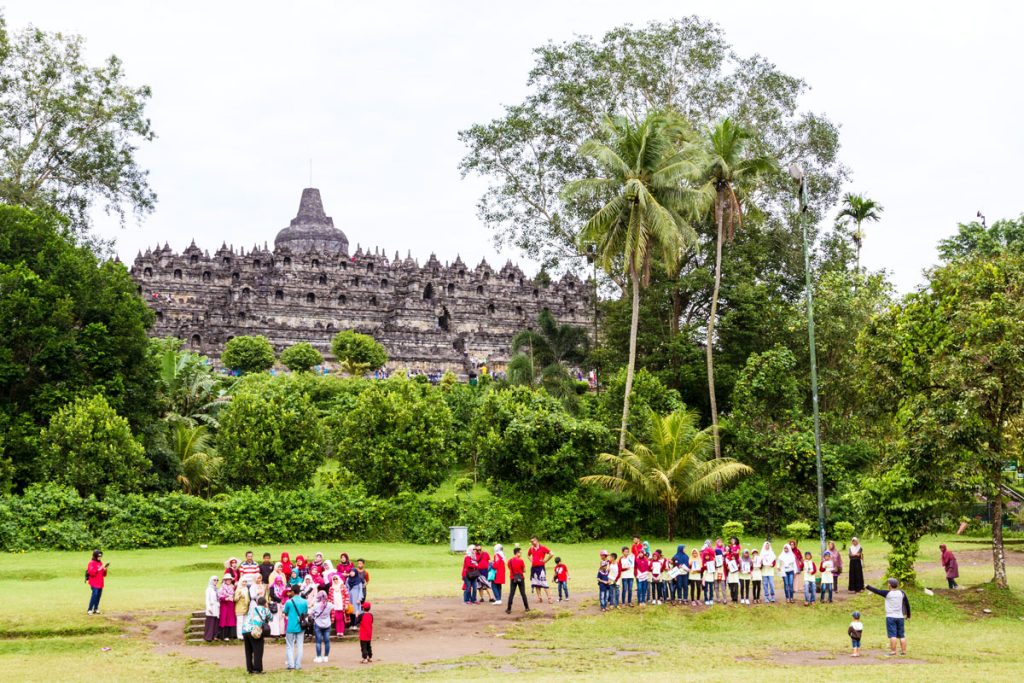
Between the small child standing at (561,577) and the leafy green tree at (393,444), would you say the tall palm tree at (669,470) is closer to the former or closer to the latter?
the leafy green tree at (393,444)

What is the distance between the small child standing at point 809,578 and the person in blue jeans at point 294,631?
1027 cm

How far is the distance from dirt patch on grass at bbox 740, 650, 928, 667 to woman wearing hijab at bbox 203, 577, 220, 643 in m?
8.92

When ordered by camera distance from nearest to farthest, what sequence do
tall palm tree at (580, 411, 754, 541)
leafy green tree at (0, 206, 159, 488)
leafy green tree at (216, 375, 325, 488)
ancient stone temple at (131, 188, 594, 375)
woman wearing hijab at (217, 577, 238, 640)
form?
woman wearing hijab at (217, 577, 238, 640), leafy green tree at (0, 206, 159, 488), tall palm tree at (580, 411, 754, 541), leafy green tree at (216, 375, 325, 488), ancient stone temple at (131, 188, 594, 375)

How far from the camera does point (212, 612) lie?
1695 cm

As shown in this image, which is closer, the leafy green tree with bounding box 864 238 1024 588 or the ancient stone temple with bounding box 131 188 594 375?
the leafy green tree with bounding box 864 238 1024 588

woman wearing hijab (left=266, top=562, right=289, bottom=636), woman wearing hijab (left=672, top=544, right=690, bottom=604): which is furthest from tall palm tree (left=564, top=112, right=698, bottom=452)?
woman wearing hijab (left=266, top=562, right=289, bottom=636)

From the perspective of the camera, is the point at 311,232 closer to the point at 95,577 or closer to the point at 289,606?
the point at 95,577

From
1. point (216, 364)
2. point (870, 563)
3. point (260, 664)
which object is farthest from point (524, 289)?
point (260, 664)

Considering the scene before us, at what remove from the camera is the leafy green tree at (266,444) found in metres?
32.8

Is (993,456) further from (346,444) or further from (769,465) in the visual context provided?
(346,444)

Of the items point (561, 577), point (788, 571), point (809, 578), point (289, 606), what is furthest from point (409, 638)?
point (809, 578)

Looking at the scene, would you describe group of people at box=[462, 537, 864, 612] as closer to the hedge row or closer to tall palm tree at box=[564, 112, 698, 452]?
the hedge row

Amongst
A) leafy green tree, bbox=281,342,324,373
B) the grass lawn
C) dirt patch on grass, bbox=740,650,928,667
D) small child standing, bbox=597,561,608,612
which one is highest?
leafy green tree, bbox=281,342,324,373

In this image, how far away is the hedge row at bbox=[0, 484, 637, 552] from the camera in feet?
91.0
